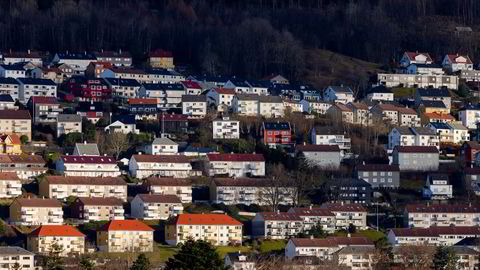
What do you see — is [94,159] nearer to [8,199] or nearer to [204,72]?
[8,199]

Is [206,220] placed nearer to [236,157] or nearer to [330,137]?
[236,157]

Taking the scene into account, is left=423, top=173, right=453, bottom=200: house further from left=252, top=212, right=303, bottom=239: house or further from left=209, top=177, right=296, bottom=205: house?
left=252, top=212, right=303, bottom=239: house

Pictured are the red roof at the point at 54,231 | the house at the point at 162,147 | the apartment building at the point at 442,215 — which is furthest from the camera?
the house at the point at 162,147

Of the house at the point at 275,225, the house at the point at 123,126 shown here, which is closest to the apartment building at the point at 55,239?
the house at the point at 275,225

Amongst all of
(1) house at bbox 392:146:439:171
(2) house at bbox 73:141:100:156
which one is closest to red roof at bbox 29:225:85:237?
(2) house at bbox 73:141:100:156

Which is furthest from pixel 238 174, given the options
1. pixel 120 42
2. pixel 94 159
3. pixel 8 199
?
pixel 120 42

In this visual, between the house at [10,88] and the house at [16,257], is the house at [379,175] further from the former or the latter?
the house at [16,257]

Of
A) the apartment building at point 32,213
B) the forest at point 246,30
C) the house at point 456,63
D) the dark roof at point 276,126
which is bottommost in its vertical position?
the apartment building at point 32,213
